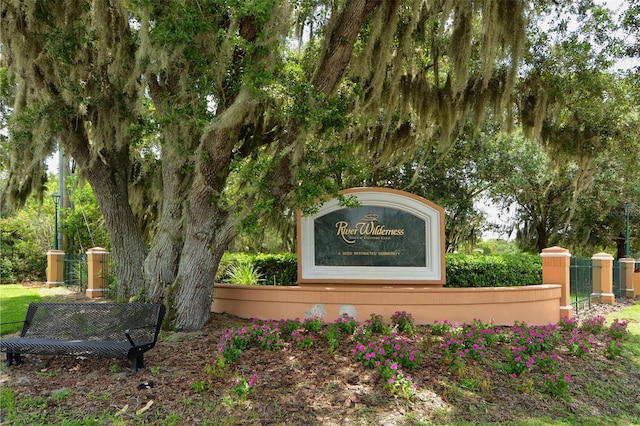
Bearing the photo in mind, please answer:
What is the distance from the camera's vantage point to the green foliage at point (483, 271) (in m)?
8.59

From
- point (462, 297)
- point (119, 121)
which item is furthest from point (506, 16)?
point (119, 121)

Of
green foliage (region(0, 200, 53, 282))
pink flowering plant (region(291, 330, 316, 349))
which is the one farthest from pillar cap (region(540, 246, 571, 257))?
green foliage (region(0, 200, 53, 282))

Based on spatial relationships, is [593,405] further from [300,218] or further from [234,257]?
[234,257]

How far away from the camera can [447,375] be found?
4.99 m

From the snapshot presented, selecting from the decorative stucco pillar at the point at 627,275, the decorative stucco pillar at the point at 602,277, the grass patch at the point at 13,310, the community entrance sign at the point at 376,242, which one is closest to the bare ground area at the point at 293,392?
the grass patch at the point at 13,310

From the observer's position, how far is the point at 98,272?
1080 centimetres

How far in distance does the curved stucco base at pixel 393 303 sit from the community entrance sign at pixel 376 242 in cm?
79

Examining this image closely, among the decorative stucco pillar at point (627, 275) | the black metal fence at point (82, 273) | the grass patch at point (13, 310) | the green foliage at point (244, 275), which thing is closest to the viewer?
the grass patch at point (13, 310)

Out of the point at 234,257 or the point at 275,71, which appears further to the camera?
the point at 234,257

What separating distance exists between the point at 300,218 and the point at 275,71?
2920 millimetres

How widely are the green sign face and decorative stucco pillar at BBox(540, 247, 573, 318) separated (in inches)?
87.1

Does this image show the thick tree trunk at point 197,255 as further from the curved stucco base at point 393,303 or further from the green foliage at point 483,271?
the green foliage at point 483,271

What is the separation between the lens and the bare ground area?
4023mm

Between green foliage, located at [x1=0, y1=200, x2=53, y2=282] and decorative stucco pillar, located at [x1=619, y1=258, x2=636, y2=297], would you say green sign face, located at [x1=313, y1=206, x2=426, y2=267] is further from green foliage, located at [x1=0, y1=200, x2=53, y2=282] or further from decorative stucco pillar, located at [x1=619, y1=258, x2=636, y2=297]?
green foliage, located at [x1=0, y1=200, x2=53, y2=282]
